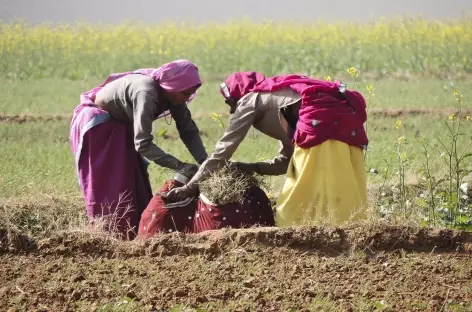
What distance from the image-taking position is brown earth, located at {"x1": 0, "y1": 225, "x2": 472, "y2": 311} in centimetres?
480

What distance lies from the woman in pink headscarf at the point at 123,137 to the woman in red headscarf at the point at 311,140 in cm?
45

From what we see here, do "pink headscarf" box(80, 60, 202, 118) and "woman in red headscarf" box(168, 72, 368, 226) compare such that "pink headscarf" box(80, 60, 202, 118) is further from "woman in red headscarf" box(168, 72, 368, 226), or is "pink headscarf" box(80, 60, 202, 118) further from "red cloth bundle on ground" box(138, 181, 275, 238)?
"red cloth bundle on ground" box(138, 181, 275, 238)

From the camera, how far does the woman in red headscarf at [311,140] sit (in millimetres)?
6047

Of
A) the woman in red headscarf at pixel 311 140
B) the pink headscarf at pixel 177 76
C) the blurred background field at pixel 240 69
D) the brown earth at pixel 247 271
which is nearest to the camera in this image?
the brown earth at pixel 247 271

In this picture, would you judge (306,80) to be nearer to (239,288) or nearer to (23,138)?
(239,288)

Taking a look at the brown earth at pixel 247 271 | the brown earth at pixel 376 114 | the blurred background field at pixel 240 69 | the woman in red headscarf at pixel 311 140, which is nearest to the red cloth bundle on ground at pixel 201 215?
the woman in red headscarf at pixel 311 140

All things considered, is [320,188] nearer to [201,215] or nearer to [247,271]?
[201,215]

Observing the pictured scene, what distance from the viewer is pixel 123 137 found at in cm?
Result: 675

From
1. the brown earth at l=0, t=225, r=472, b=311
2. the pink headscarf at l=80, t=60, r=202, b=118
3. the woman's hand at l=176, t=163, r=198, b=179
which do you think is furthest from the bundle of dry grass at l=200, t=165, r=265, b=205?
the pink headscarf at l=80, t=60, r=202, b=118

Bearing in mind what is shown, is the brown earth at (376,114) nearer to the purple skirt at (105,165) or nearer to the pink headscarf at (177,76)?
the purple skirt at (105,165)

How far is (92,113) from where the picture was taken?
6715mm

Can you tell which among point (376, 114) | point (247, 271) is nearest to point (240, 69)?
point (376, 114)

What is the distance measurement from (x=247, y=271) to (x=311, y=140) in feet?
3.45

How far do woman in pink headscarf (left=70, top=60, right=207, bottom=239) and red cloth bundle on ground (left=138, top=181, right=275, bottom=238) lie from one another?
220mm
